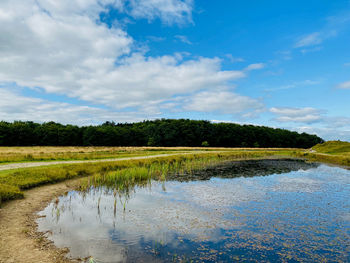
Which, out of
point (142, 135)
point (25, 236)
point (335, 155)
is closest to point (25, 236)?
point (25, 236)

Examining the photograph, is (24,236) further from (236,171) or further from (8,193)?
(236,171)

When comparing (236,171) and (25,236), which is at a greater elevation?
(236,171)

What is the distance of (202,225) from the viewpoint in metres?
11.6

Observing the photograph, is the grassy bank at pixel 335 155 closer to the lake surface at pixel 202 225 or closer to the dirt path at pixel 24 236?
the lake surface at pixel 202 225

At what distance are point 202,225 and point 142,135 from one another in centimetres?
11220

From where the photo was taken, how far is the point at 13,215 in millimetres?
12023

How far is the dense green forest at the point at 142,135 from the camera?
3829 inches

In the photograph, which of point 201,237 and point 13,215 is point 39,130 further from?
point 201,237

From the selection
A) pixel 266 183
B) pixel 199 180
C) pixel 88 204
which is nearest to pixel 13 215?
pixel 88 204

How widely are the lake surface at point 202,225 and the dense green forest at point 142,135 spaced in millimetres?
95496

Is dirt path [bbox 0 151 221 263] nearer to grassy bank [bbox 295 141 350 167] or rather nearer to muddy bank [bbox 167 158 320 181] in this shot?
muddy bank [bbox 167 158 320 181]

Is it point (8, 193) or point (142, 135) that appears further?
point (142, 135)

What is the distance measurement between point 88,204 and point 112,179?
6.71 metres

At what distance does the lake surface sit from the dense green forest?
95496 mm
